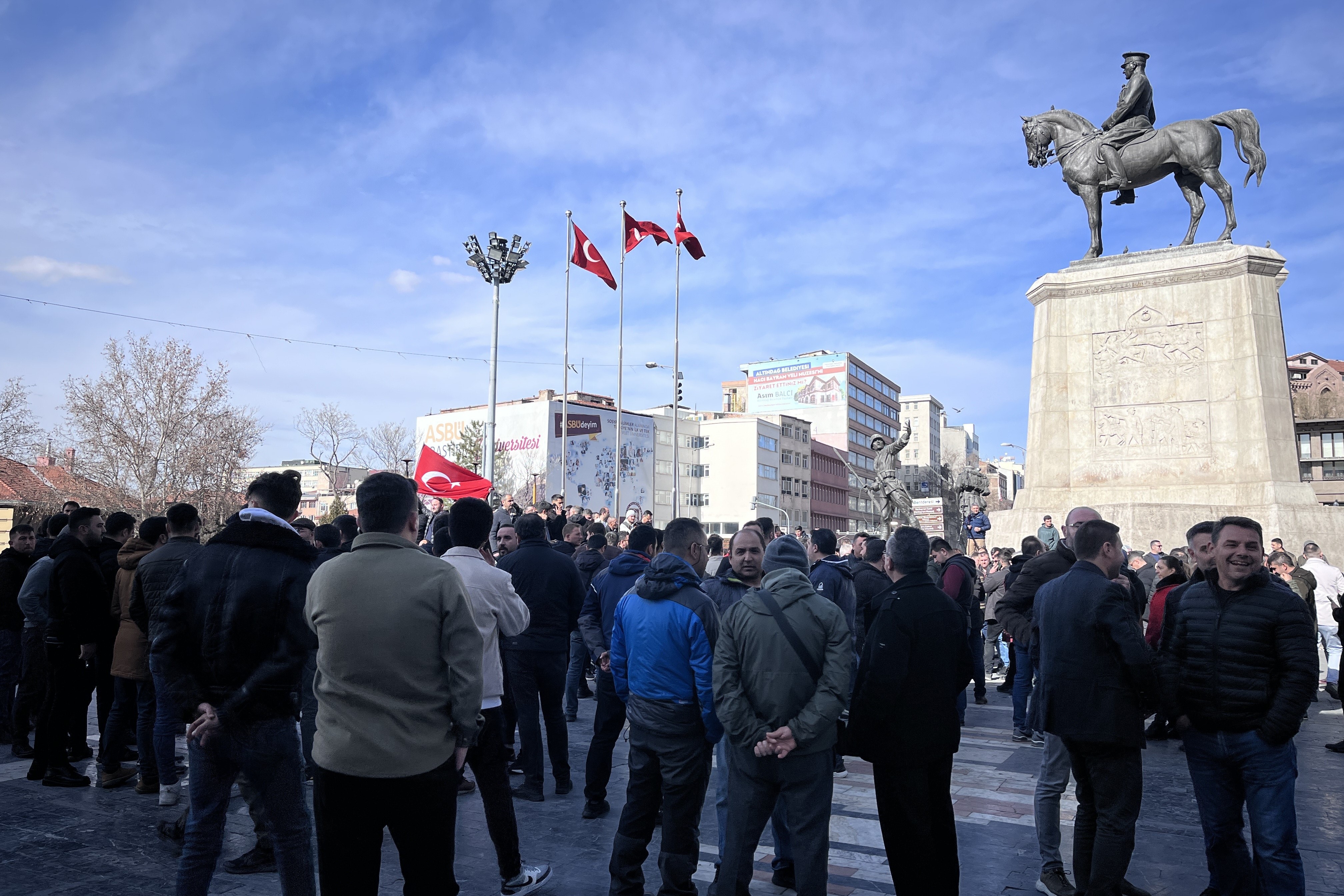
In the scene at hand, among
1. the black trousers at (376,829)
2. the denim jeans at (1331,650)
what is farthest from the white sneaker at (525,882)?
the denim jeans at (1331,650)

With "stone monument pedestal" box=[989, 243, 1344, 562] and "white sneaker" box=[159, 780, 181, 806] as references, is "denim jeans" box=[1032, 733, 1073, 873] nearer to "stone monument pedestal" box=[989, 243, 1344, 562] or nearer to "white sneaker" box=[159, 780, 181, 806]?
"white sneaker" box=[159, 780, 181, 806]

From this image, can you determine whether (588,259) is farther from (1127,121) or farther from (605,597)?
(605,597)

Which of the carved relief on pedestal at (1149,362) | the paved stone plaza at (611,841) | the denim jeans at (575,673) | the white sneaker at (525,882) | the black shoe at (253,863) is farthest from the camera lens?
the carved relief on pedestal at (1149,362)

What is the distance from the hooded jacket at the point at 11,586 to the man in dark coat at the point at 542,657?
4594mm

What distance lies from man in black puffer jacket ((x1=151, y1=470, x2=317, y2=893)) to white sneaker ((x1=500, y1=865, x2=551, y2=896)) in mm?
1137

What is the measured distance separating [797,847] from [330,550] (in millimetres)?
4641

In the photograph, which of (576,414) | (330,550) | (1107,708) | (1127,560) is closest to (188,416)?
(330,550)

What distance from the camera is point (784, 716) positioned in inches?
157

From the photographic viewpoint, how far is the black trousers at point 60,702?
6512 mm

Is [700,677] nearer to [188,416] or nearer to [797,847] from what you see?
[797,847]

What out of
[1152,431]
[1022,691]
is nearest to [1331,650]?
[1152,431]

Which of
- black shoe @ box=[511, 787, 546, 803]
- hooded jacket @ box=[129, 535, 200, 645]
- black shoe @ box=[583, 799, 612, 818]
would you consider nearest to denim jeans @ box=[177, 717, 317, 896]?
hooded jacket @ box=[129, 535, 200, 645]

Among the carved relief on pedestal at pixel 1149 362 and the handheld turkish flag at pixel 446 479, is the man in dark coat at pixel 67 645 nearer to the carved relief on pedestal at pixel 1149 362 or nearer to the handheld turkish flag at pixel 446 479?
the handheld turkish flag at pixel 446 479

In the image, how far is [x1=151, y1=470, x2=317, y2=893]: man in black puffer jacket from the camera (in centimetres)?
375
